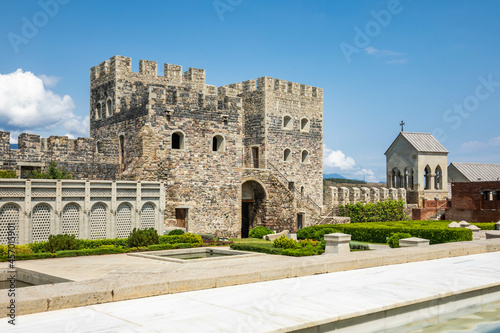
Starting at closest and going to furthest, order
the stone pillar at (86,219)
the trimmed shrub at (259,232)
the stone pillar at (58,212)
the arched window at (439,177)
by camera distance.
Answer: the stone pillar at (58,212)
the stone pillar at (86,219)
the trimmed shrub at (259,232)
the arched window at (439,177)

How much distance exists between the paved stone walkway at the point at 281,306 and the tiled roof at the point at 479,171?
1612 inches

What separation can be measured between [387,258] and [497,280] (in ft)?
9.17

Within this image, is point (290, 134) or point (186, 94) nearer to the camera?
point (186, 94)

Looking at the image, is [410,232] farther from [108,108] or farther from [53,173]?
[108,108]

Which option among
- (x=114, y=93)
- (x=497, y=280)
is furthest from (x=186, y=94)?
(x=497, y=280)

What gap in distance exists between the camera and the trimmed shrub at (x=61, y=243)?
17927 mm

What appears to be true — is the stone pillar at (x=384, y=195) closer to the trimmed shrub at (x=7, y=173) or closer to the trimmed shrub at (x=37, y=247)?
the trimmed shrub at (x=7, y=173)

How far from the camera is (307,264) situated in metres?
10.9

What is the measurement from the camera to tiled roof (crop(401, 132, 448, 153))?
146 feet

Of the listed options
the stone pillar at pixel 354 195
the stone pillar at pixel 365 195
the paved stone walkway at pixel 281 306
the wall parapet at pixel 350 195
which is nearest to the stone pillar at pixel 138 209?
the paved stone walkway at pixel 281 306

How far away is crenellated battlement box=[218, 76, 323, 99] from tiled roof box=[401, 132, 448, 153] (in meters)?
10.8

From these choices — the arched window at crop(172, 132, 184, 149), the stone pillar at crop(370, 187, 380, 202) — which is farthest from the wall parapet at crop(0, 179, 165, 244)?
the stone pillar at crop(370, 187, 380, 202)

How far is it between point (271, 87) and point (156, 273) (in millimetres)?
27741

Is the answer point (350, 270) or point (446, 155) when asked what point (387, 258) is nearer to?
point (350, 270)
